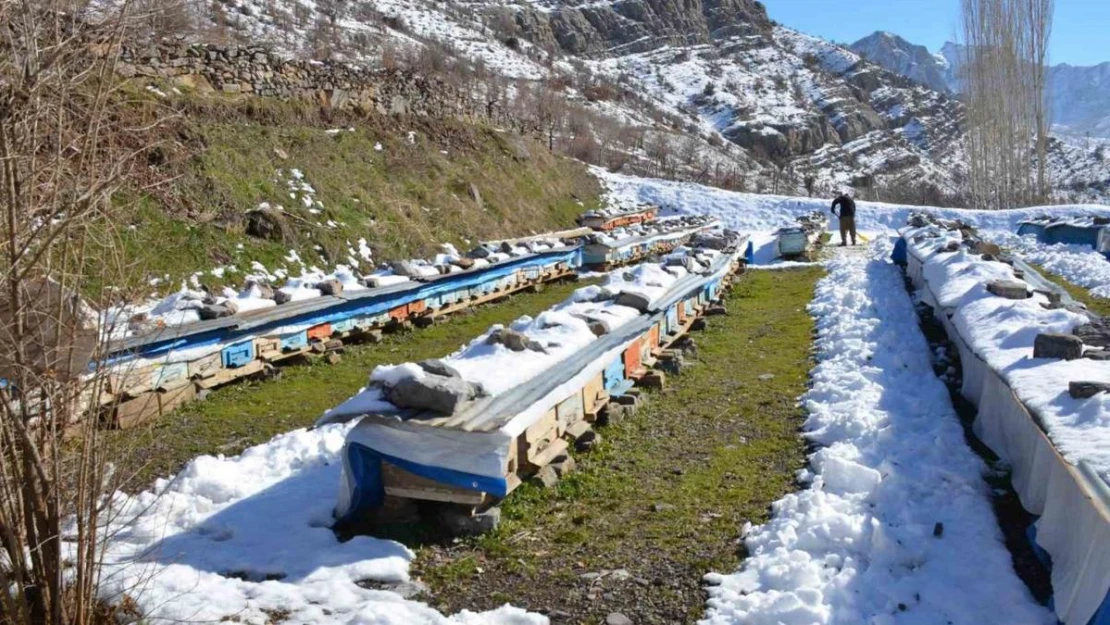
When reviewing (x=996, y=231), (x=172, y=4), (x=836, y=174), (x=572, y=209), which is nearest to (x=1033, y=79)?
(x=996, y=231)

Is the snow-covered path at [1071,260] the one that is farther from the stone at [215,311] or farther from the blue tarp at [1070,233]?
the stone at [215,311]

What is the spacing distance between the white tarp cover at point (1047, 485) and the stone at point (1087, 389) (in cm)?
27

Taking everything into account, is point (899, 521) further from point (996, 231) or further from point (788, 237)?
point (996, 231)

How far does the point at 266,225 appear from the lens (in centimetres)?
1315

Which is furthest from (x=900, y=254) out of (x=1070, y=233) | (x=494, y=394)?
(x=494, y=394)

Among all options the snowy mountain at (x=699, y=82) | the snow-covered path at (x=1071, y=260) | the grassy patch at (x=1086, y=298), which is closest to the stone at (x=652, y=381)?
the grassy patch at (x=1086, y=298)

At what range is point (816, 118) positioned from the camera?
75125mm

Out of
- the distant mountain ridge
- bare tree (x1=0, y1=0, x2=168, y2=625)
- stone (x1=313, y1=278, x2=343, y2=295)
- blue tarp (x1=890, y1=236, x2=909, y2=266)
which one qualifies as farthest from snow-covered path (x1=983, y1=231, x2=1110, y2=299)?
the distant mountain ridge

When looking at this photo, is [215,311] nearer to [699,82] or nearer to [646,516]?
[646,516]

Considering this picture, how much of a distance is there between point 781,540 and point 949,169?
71.1 m

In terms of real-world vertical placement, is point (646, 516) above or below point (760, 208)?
below

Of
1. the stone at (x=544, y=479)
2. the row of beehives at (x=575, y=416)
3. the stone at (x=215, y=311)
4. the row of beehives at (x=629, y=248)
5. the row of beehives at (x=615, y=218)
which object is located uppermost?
the row of beehives at (x=615, y=218)

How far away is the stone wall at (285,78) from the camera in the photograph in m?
15.4

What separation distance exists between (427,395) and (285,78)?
15198 millimetres
